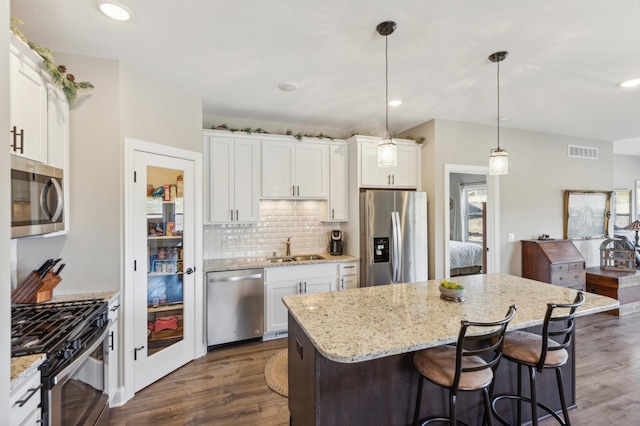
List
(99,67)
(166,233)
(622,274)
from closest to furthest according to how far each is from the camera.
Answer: (99,67) < (166,233) < (622,274)

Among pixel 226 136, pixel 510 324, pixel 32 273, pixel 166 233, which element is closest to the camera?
pixel 510 324

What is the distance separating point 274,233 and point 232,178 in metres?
0.99

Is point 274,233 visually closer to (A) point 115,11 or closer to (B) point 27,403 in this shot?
(A) point 115,11

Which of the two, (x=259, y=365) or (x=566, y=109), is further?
(x=566, y=109)

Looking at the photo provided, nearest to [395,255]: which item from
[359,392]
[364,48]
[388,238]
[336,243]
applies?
[388,238]

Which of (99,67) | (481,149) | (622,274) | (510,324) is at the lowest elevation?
(622,274)

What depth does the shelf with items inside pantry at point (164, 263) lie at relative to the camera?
272 cm

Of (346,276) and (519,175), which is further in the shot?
(519,175)

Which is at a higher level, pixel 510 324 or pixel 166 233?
pixel 166 233

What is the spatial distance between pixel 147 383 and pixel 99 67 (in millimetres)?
2705

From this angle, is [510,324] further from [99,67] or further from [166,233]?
[99,67]

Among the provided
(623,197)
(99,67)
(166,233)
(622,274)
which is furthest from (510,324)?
(623,197)

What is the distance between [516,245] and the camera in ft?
15.0

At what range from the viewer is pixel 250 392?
8.38 ft
